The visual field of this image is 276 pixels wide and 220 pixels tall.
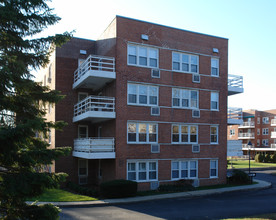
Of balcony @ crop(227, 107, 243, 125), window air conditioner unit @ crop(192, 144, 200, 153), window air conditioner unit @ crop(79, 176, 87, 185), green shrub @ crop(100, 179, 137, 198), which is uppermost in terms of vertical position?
balcony @ crop(227, 107, 243, 125)

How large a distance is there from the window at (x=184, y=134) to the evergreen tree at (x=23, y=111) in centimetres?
1332

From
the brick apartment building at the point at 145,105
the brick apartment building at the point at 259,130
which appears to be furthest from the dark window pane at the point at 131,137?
the brick apartment building at the point at 259,130

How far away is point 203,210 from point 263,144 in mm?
56663

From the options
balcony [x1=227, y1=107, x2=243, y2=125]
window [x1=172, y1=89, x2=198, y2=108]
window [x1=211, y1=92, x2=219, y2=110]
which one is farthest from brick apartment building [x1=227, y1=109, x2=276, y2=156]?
window [x1=172, y1=89, x2=198, y2=108]

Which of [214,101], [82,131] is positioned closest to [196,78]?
[214,101]

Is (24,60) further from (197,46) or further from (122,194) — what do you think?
(197,46)

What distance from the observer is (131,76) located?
64.2 ft

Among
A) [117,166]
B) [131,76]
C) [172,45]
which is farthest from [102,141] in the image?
[172,45]

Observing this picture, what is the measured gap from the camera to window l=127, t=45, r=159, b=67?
19844 millimetres

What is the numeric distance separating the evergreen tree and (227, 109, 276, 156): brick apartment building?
61420 mm

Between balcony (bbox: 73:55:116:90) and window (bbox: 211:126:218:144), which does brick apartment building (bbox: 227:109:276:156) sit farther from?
balcony (bbox: 73:55:116:90)

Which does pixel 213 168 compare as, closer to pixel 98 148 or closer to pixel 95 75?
pixel 98 148

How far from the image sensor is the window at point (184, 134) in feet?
68.9

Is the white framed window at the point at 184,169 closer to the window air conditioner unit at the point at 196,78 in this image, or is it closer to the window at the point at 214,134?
the window at the point at 214,134
